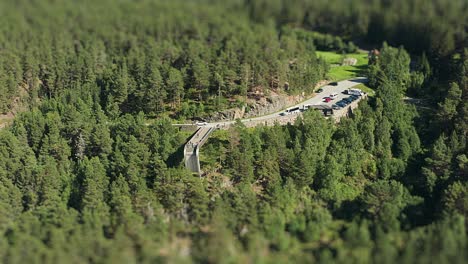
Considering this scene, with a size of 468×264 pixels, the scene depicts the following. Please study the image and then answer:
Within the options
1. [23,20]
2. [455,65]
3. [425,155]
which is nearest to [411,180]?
[425,155]

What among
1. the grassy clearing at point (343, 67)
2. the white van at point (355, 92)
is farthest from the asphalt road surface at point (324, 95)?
the grassy clearing at point (343, 67)

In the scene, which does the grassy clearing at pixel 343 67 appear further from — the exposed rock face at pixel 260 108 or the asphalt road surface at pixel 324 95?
the exposed rock face at pixel 260 108

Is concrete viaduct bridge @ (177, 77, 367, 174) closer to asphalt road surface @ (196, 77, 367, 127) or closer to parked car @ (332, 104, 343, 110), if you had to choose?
asphalt road surface @ (196, 77, 367, 127)

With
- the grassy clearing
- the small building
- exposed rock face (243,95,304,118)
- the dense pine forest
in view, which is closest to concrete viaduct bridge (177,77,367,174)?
the small building

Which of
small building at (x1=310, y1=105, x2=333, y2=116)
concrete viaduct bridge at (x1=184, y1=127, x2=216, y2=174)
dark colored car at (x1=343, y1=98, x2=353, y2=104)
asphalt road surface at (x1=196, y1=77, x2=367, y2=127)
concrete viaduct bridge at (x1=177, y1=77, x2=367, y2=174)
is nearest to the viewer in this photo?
concrete viaduct bridge at (x1=184, y1=127, x2=216, y2=174)

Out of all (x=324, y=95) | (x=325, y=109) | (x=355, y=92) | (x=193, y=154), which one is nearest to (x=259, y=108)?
(x=325, y=109)
